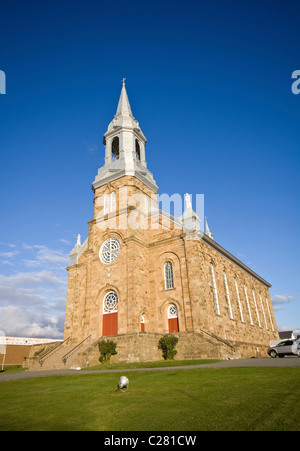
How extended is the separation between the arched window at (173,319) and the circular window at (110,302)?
5076mm

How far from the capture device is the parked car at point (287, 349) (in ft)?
68.1

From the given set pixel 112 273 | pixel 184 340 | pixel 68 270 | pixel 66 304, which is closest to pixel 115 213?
pixel 112 273

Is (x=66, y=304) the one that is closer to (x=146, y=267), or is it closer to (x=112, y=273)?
(x=112, y=273)

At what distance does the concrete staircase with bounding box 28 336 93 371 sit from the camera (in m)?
22.9

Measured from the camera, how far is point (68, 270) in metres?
33.2

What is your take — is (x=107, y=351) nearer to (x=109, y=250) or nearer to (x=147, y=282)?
(x=147, y=282)

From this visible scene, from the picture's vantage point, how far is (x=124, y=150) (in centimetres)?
3397

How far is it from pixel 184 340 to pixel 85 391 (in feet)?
49.1

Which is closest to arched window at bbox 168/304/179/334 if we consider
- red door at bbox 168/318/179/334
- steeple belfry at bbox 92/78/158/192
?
red door at bbox 168/318/179/334

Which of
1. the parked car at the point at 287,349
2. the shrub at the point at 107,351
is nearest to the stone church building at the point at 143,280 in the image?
the shrub at the point at 107,351

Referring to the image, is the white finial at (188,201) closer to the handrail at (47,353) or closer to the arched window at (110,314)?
the arched window at (110,314)

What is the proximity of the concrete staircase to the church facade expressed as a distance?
69.9 inches
